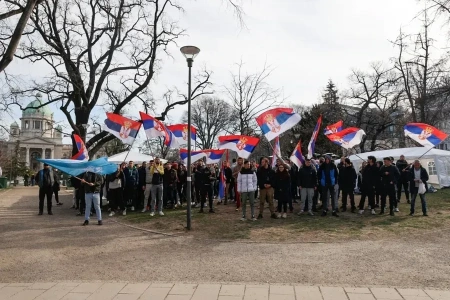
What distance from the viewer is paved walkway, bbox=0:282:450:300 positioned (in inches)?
219

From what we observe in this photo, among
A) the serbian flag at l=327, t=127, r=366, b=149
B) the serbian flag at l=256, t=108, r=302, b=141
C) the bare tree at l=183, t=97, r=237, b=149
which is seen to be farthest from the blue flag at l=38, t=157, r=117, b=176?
the bare tree at l=183, t=97, r=237, b=149

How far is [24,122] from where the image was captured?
99.0 m

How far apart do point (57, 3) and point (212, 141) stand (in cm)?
3976

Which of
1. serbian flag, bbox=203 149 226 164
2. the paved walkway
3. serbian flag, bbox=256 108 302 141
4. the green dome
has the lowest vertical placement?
the paved walkway

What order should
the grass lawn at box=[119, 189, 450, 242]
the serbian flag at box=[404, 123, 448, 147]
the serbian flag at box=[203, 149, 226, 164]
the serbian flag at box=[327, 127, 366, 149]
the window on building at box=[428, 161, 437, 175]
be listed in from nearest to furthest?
the grass lawn at box=[119, 189, 450, 242] → the serbian flag at box=[404, 123, 448, 147] → the serbian flag at box=[327, 127, 366, 149] → the serbian flag at box=[203, 149, 226, 164] → the window on building at box=[428, 161, 437, 175]

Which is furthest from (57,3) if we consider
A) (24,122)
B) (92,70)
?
(24,122)

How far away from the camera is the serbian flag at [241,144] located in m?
14.9

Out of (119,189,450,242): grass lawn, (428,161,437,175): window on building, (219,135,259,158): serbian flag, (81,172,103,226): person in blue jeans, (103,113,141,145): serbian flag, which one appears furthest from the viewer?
(428,161,437,175): window on building

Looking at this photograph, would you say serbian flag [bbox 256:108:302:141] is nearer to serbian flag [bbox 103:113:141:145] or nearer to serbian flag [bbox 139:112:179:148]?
serbian flag [bbox 139:112:179:148]

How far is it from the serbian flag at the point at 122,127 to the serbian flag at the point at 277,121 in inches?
196

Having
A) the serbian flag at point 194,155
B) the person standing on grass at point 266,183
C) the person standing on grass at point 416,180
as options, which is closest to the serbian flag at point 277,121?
the person standing on grass at point 266,183

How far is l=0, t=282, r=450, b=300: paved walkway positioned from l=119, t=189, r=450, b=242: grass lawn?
A: 3.83 m

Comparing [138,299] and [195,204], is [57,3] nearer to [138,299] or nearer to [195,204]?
[195,204]

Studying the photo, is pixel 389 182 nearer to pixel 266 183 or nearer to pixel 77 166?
pixel 266 183
